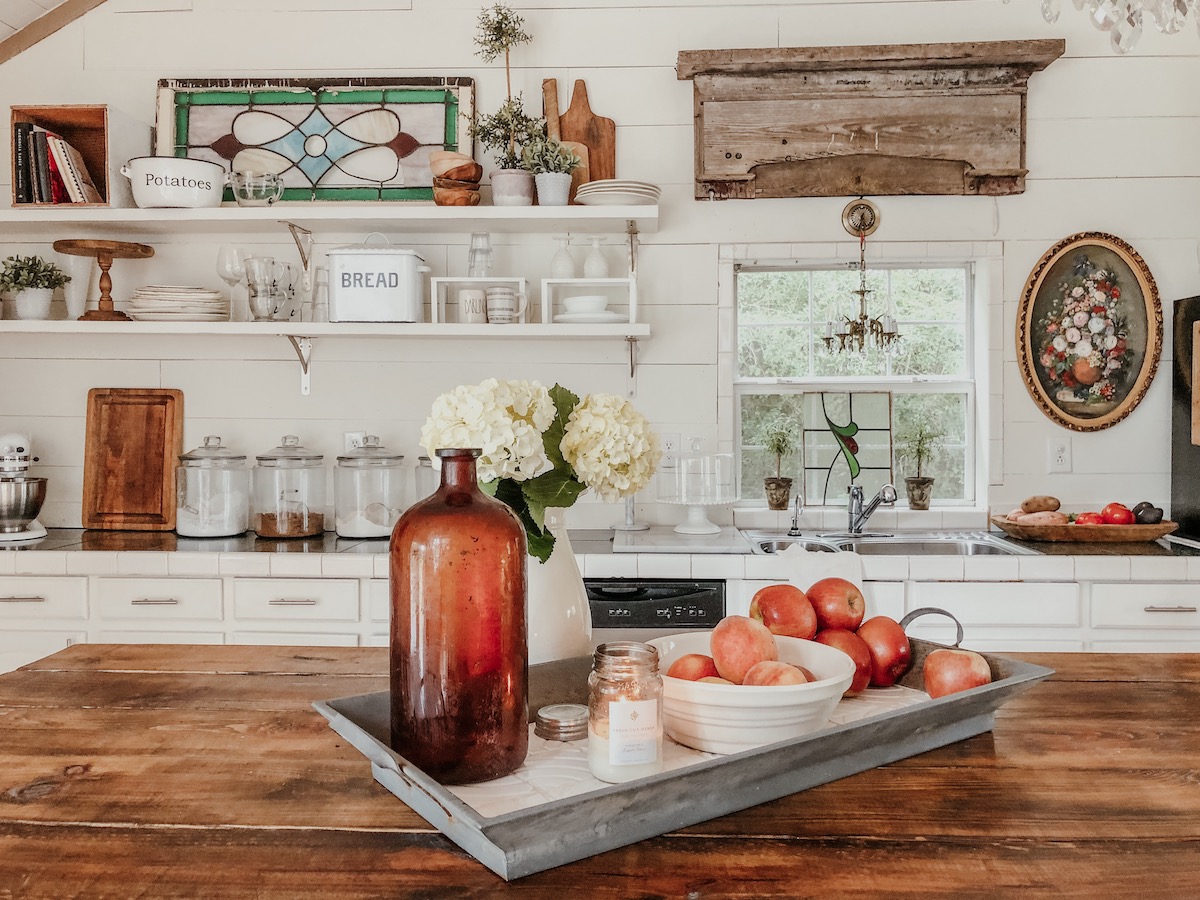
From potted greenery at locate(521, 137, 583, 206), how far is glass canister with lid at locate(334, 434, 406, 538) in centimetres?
→ 99

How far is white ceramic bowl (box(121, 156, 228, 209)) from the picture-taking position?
298 centimetres

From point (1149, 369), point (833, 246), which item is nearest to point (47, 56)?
point (833, 246)

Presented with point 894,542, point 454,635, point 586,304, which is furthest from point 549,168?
point 454,635

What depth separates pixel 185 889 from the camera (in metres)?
0.77

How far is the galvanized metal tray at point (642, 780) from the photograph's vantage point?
792 millimetres

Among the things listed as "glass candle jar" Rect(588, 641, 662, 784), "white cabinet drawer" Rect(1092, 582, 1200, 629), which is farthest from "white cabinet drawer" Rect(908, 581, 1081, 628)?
"glass candle jar" Rect(588, 641, 662, 784)

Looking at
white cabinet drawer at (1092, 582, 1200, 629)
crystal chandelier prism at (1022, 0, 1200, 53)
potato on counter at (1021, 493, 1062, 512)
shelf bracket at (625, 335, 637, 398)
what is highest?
crystal chandelier prism at (1022, 0, 1200, 53)

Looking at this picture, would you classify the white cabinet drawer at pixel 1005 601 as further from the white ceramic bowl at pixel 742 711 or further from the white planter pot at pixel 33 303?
the white planter pot at pixel 33 303

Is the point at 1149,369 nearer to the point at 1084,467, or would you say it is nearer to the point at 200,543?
the point at 1084,467

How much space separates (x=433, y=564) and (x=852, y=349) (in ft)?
8.84

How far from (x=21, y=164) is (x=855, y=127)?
2721 mm

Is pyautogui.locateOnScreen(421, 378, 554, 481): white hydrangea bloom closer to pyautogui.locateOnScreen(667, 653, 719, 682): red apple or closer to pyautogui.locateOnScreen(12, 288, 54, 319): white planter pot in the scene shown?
pyautogui.locateOnScreen(667, 653, 719, 682): red apple

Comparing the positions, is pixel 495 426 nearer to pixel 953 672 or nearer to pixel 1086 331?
pixel 953 672

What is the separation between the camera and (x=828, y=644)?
1.20 metres
